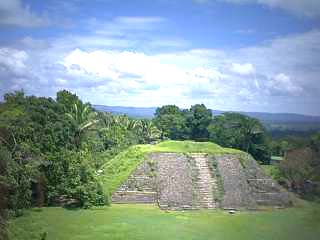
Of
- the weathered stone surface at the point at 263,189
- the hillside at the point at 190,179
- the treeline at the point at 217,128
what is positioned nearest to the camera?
the hillside at the point at 190,179

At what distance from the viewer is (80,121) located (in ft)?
78.4

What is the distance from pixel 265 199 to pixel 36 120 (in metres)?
10.6

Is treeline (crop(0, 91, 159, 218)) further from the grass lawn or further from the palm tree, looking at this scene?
the palm tree

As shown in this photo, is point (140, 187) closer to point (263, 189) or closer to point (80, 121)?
point (263, 189)

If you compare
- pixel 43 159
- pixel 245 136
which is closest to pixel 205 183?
pixel 43 159

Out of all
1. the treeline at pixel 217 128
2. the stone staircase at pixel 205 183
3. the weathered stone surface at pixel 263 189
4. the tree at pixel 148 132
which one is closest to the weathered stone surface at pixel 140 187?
the stone staircase at pixel 205 183

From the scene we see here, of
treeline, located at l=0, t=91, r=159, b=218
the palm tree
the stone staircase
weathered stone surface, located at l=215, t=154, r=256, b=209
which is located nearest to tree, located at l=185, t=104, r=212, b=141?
the palm tree

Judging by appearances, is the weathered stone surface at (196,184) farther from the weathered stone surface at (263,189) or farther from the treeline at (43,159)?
the treeline at (43,159)

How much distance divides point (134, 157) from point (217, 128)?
59.6 feet

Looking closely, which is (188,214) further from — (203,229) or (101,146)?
(101,146)

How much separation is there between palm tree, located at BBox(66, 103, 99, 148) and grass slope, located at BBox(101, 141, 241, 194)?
278 centimetres

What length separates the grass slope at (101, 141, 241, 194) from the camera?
64.8 feet

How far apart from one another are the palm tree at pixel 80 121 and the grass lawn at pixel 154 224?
6774 millimetres

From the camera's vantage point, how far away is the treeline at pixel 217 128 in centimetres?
3631
